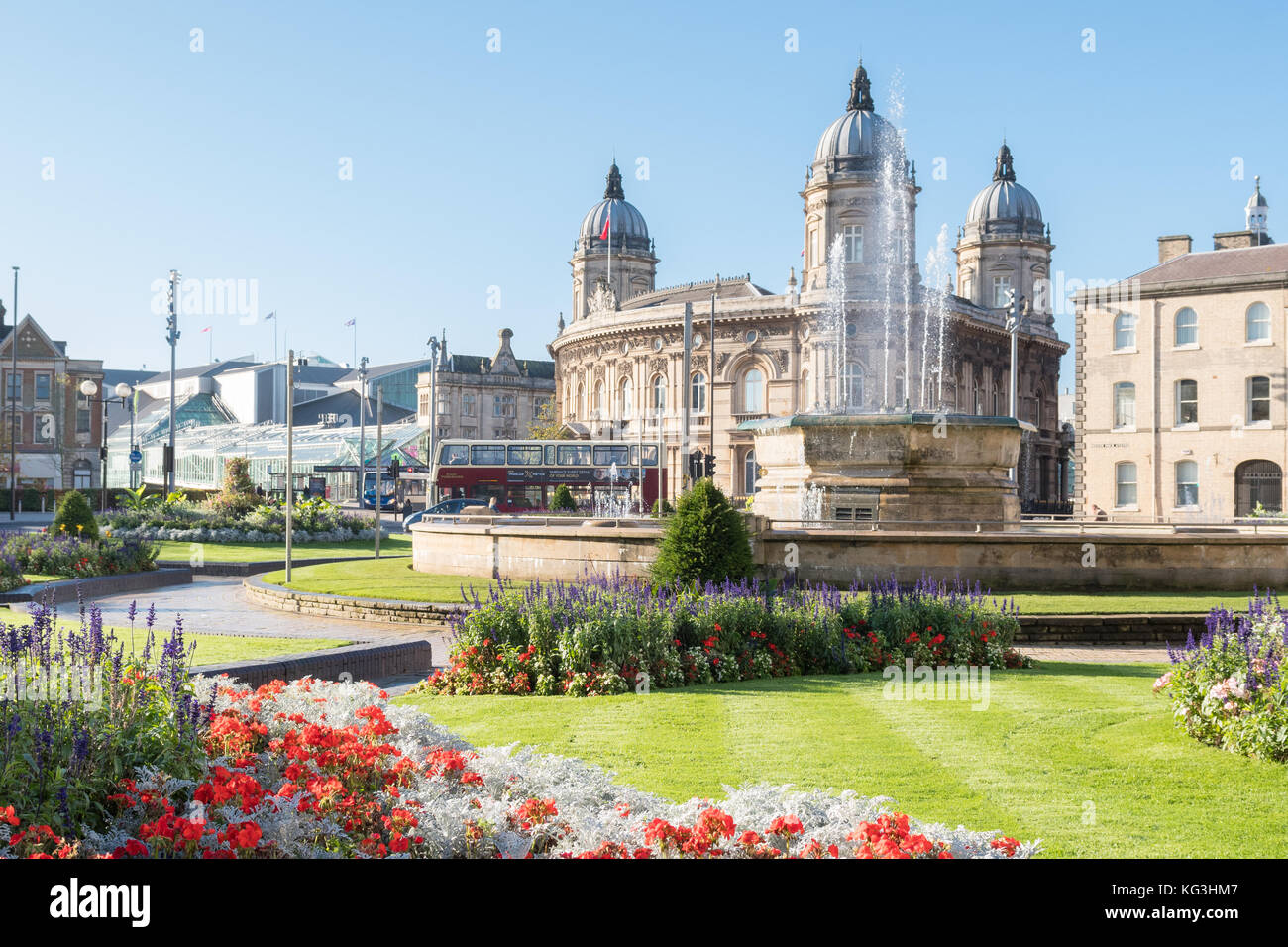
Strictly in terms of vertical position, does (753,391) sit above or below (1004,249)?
below

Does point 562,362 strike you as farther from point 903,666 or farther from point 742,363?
point 903,666

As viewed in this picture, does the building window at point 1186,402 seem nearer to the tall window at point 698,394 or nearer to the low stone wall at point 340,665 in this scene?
A: the tall window at point 698,394

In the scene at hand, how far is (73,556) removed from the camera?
76.7ft

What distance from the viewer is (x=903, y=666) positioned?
38.4ft

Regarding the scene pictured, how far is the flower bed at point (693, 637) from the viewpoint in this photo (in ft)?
35.4

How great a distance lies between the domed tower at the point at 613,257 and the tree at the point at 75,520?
203 feet

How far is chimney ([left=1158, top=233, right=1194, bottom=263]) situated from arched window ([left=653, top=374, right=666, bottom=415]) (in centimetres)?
3119

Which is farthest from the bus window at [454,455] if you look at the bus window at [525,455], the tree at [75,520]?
the tree at [75,520]

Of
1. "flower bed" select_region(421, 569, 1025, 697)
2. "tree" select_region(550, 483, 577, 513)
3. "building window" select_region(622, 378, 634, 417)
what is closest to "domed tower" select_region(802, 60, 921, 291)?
"building window" select_region(622, 378, 634, 417)

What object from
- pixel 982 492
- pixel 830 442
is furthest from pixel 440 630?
pixel 982 492

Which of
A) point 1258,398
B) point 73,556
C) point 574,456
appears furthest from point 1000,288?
point 73,556

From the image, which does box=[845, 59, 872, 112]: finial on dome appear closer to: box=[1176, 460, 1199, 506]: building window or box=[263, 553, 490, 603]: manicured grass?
box=[1176, 460, 1199, 506]: building window

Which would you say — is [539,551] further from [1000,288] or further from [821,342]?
[1000,288]

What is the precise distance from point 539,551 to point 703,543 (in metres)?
5.21
